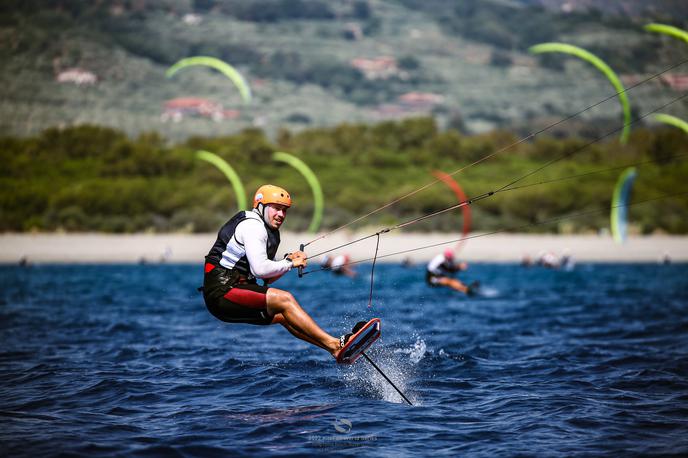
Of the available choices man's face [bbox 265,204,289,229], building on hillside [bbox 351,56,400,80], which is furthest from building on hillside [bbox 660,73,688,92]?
building on hillside [bbox 351,56,400,80]

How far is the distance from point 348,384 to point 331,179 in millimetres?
45561

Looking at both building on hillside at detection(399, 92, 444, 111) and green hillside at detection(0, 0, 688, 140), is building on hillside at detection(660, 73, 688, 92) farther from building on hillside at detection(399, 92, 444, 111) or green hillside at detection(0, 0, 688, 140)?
building on hillside at detection(399, 92, 444, 111)

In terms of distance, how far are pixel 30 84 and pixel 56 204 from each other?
39.9 m

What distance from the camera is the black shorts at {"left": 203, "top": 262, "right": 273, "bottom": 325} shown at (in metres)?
8.61

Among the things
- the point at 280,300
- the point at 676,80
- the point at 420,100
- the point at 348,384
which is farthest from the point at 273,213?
the point at 420,100

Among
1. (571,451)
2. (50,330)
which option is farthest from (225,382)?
(50,330)

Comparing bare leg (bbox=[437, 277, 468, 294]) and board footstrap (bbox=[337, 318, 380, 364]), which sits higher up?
bare leg (bbox=[437, 277, 468, 294])

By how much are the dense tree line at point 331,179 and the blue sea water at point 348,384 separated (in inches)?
1086

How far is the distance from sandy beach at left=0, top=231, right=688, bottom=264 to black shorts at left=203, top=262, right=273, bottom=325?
29.9 m

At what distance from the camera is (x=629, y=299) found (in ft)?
71.1

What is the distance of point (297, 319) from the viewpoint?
852cm

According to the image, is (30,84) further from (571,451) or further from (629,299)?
(571,451)

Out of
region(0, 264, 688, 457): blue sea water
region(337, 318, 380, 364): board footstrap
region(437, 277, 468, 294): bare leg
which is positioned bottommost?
region(0, 264, 688, 457): blue sea water

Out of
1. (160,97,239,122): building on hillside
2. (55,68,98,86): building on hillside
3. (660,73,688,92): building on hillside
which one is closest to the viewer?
(660,73,688,92): building on hillside
